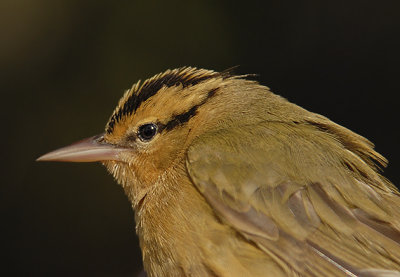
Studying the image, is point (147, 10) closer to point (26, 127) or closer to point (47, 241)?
point (26, 127)

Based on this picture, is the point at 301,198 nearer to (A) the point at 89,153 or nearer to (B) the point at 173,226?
(B) the point at 173,226

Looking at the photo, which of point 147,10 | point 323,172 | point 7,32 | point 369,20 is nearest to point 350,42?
point 369,20

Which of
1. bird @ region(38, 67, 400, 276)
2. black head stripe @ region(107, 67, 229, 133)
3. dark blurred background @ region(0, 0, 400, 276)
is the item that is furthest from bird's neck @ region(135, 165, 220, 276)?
dark blurred background @ region(0, 0, 400, 276)

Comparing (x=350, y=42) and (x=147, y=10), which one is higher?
(x=147, y=10)

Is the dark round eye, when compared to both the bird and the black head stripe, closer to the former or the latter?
the bird

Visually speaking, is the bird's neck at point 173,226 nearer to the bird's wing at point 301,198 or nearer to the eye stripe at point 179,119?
the bird's wing at point 301,198

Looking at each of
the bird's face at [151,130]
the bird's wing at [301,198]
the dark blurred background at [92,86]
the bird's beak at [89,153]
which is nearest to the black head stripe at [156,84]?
the bird's face at [151,130]
